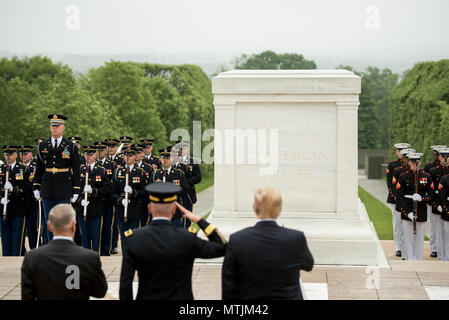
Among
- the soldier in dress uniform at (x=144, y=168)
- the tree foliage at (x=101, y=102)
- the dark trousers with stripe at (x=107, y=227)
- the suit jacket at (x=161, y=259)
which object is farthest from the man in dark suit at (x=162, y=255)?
the tree foliage at (x=101, y=102)

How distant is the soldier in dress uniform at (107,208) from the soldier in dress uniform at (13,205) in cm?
123

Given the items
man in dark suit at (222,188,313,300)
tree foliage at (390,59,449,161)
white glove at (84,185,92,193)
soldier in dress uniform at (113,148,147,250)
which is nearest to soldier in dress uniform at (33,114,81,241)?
white glove at (84,185,92,193)

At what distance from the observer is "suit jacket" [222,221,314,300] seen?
13.2ft

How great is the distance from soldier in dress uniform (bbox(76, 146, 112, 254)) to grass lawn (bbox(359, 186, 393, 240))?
21.5 feet

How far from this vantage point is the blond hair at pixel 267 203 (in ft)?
13.3

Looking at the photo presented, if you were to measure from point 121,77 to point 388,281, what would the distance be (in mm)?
27686

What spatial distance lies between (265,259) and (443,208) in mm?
6354

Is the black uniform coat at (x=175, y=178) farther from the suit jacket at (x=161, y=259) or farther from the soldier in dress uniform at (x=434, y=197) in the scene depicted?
the suit jacket at (x=161, y=259)

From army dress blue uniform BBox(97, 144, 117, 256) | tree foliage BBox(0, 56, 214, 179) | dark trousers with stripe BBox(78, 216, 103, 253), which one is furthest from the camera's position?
tree foliage BBox(0, 56, 214, 179)

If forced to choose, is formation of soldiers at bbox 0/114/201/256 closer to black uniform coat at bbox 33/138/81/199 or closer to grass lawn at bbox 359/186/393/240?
black uniform coat at bbox 33/138/81/199

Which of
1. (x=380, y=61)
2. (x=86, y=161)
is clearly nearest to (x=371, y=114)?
(x=380, y=61)

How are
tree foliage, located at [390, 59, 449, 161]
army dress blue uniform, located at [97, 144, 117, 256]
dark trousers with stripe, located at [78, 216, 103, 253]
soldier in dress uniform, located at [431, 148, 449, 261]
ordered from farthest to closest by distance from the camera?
tree foliage, located at [390, 59, 449, 161] → army dress blue uniform, located at [97, 144, 117, 256] → dark trousers with stripe, located at [78, 216, 103, 253] → soldier in dress uniform, located at [431, 148, 449, 261]

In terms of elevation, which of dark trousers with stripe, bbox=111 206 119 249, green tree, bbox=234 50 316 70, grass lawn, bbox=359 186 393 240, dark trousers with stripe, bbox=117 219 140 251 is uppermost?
green tree, bbox=234 50 316 70
